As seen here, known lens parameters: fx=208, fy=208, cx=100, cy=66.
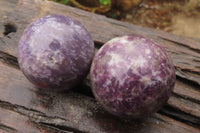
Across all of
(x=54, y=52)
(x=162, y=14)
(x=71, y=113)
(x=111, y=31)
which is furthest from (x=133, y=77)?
Result: (x=162, y=14)

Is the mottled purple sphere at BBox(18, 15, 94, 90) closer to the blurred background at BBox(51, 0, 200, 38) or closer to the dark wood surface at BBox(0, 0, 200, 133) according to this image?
the dark wood surface at BBox(0, 0, 200, 133)

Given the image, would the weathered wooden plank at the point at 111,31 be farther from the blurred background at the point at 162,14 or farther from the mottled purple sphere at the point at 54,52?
the blurred background at the point at 162,14

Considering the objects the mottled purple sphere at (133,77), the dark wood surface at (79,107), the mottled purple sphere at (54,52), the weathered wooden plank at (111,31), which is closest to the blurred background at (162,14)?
the weathered wooden plank at (111,31)

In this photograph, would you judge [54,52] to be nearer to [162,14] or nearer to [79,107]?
[79,107]

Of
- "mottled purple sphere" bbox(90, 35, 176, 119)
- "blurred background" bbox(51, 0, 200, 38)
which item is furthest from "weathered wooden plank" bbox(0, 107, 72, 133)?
"blurred background" bbox(51, 0, 200, 38)

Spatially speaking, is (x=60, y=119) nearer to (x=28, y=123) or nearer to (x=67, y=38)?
(x=28, y=123)

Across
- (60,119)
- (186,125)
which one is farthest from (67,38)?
(186,125)
